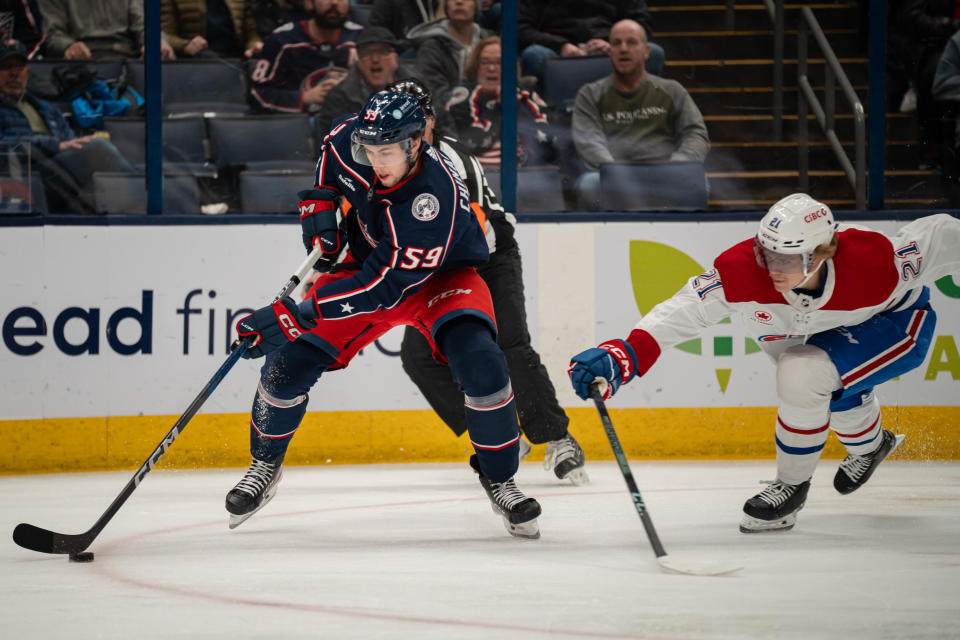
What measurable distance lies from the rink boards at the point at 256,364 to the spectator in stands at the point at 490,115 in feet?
1.16

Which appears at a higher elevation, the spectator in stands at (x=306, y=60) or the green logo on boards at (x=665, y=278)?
the spectator in stands at (x=306, y=60)

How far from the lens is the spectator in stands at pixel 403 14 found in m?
5.00

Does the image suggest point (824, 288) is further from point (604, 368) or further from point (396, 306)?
point (396, 306)

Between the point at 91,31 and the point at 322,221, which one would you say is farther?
the point at 91,31

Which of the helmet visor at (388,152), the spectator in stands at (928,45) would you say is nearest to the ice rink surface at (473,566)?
the helmet visor at (388,152)

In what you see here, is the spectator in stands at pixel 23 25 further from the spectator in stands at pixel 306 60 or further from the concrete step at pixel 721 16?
the concrete step at pixel 721 16

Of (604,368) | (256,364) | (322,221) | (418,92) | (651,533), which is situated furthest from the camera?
(256,364)

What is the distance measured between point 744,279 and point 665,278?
1.89 m

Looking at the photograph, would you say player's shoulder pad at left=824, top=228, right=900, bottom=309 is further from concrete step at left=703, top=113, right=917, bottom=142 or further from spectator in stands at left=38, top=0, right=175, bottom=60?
spectator in stands at left=38, top=0, right=175, bottom=60

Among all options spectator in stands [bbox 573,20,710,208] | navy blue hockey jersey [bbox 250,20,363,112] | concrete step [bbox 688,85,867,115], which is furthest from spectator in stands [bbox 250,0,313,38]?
concrete step [bbox 688,85,867,115]

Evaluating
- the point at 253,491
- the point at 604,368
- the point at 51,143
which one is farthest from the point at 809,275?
the point at 51,143

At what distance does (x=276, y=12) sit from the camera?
16.3 ft

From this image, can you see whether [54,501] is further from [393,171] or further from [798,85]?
[798,85]

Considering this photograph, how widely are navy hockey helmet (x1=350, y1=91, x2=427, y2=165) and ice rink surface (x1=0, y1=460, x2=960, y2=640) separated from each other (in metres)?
1.03
